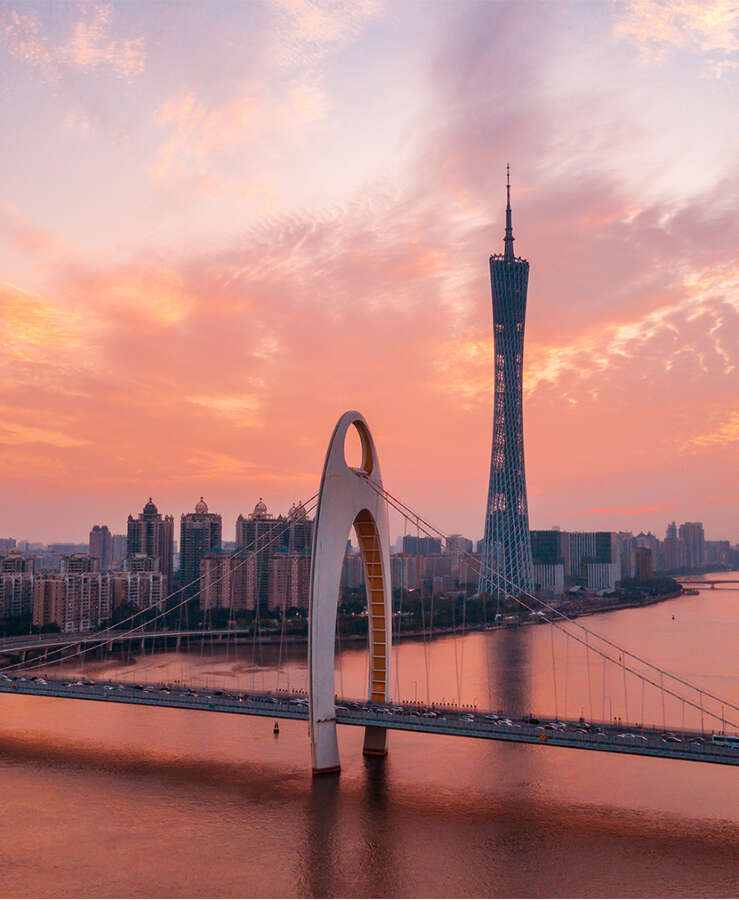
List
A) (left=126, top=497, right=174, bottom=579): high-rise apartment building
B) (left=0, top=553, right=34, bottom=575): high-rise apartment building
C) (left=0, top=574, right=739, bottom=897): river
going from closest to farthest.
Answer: (left=0, top=574, right=739, bottom=897): river, (left=0, top=553, right=34, bottom=575): high-rise apartment building, (left=126, top=497, right=174, bottom=579): high-rise apartment building

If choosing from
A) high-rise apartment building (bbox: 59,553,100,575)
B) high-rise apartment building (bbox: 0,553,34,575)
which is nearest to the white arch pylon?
high-rise apartment building (bbox: 0,553,34,575)

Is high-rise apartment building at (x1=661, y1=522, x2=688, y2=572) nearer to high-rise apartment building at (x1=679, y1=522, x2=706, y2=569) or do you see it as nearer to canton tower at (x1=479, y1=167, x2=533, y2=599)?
high-rise apartment building at (x1=679, y1=522, x2=706, y2=569)

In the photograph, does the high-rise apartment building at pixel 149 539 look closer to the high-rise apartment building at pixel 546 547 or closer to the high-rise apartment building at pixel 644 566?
the high-rise apartment building at pixel 546 547

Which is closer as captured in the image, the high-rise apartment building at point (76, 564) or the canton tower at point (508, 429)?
the high-rise apartment building at point (76, 564)

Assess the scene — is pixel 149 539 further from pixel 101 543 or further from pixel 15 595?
pixel 101 543

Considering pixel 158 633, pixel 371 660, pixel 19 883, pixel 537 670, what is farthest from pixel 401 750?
pixel 158 633

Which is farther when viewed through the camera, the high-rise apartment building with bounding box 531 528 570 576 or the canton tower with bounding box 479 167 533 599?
the high-rise apartment building with bounding box 531 528 570 576

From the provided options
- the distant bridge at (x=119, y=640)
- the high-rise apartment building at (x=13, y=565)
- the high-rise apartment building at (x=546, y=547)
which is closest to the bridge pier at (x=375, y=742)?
the distant bridge at (x=119, y=640)
